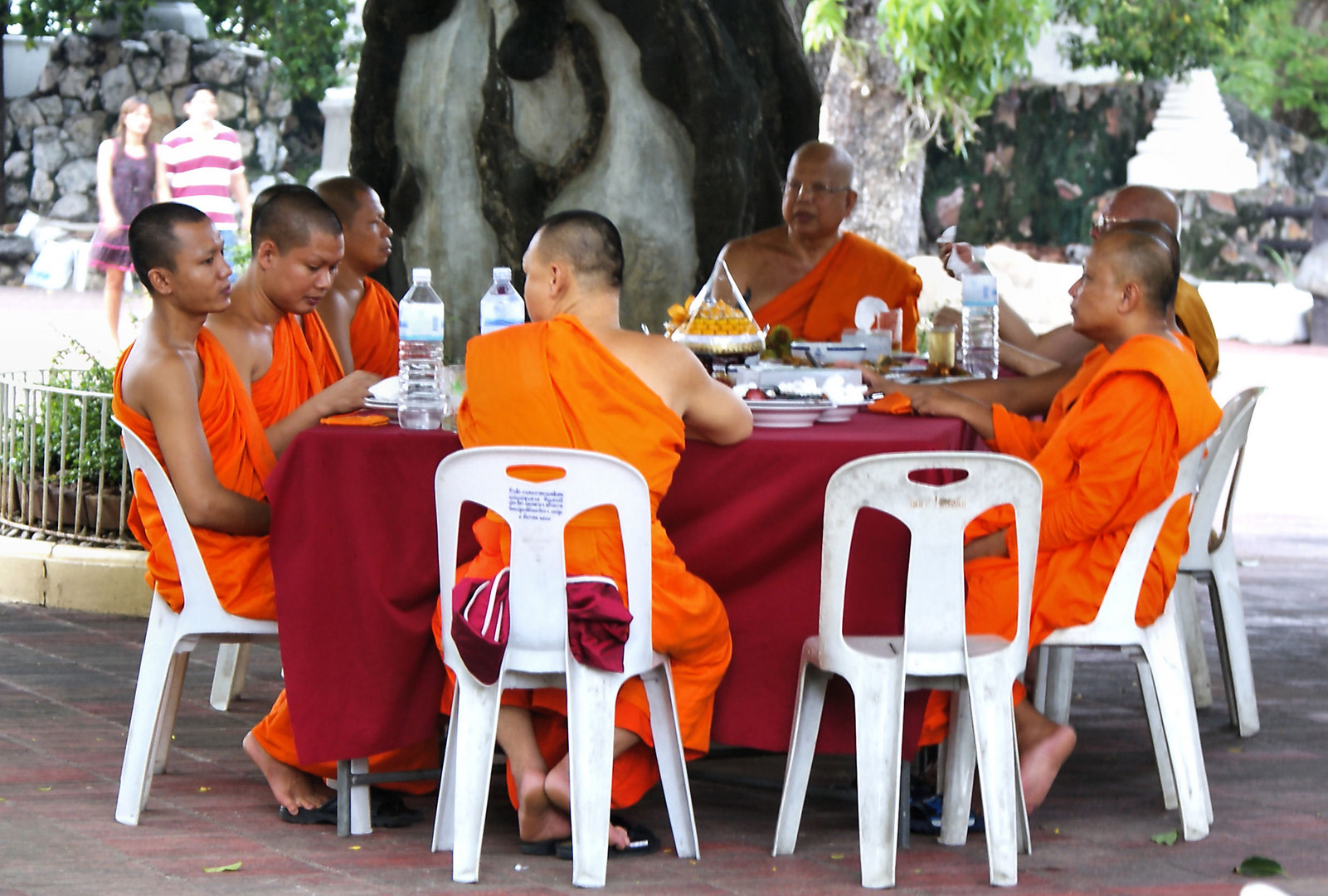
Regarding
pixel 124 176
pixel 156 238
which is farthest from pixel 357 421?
pixel 124 176

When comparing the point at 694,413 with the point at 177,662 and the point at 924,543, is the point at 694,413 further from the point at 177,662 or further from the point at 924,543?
the point at 177,662

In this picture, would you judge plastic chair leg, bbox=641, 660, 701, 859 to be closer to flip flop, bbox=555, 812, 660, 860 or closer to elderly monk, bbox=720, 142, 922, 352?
flip flop, bbox=555, 812, 660, 860

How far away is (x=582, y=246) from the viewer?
10.5 ft

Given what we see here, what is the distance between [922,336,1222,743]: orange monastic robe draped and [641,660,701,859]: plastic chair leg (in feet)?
1.70

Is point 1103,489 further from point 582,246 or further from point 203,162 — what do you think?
point 203,162

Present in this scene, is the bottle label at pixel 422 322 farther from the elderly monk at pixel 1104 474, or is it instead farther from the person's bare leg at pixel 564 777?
the elderly monk at pixel 1104 474

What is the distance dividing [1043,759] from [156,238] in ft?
7.09

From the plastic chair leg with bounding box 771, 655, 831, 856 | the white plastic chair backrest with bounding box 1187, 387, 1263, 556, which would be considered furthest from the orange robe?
the white plastic chair backrest with bounding box 1187, 387, 1263, 556

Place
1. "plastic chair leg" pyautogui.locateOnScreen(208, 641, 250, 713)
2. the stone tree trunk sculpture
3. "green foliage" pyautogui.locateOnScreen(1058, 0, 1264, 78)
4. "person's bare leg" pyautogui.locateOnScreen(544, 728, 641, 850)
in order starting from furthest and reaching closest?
"green foliage" pyautogui.locateOnScreen(1058, 0, 1264, 78), the stone tree trunk sculpture, "plastic chair leg" pyautogui.locateOnScreen(208, 641, 250, 713), "person's bare leg" pyautogui.locateOnScreen(544, 728, 641, 850)

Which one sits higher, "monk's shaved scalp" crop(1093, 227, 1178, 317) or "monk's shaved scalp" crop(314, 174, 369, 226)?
"monk's shaved scalp" crop(314, 174, 369, 226)

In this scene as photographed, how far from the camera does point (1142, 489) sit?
10.7 feet

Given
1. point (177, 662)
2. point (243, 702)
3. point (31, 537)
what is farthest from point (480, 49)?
point (177, 662)

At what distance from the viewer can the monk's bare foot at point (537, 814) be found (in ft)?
10.5

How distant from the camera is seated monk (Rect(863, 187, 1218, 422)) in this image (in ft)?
12.8
